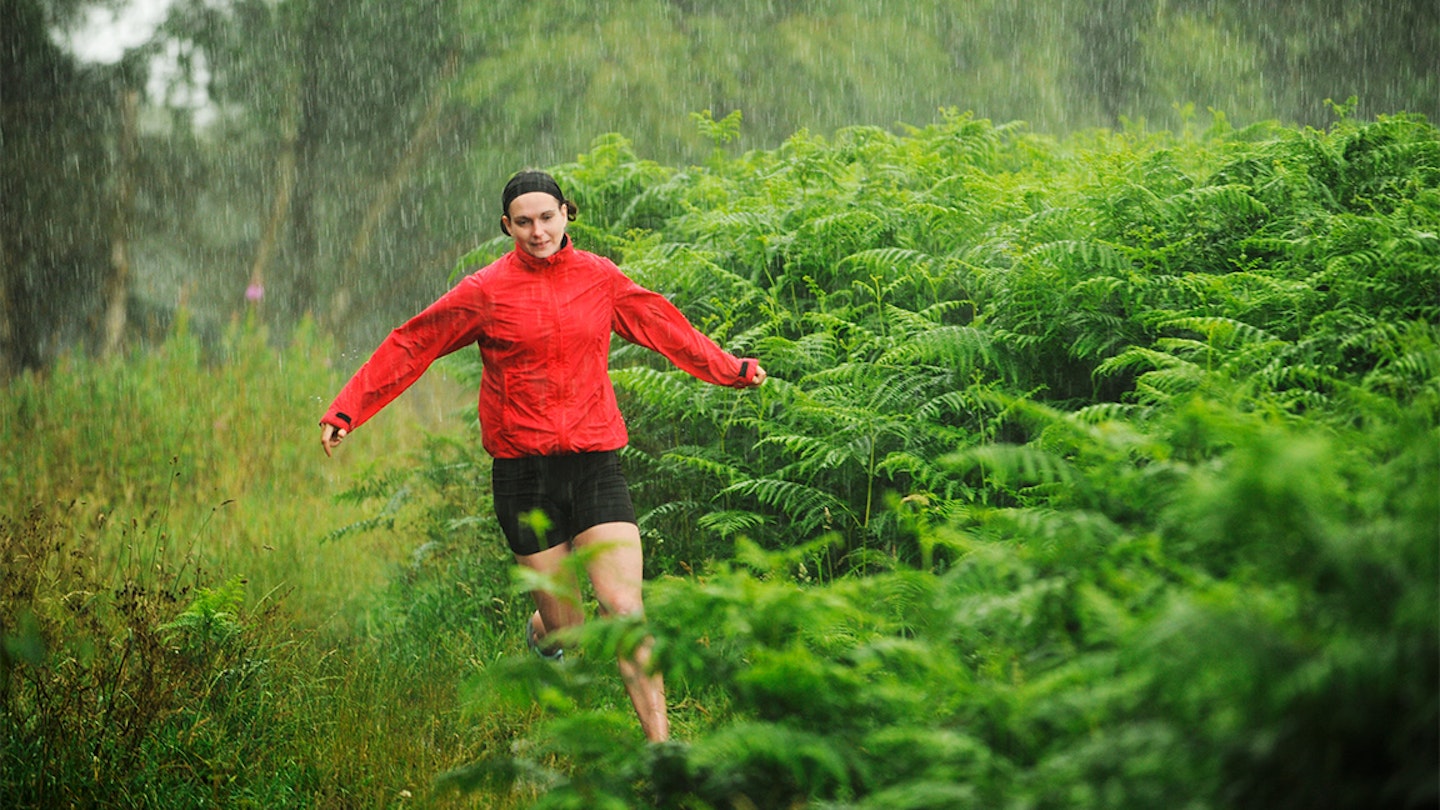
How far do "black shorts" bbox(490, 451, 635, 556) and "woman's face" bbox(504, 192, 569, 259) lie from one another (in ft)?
2.90

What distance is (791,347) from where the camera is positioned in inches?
212

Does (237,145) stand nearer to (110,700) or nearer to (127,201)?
(127,201)

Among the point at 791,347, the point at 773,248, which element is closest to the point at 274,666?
the point at 791,347

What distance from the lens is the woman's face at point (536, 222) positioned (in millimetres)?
4301

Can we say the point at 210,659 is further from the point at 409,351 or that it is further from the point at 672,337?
the point at 672,337

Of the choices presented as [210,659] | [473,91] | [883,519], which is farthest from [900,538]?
[473,91]

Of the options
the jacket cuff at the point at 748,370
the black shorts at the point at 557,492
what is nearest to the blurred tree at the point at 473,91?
the black shorts at the point at 557,492

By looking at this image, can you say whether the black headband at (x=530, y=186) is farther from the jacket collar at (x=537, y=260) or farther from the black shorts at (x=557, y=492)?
the black shorts at (x=557, y=492)

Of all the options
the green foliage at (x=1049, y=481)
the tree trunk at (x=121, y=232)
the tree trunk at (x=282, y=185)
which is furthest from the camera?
the tree trunk at (x=282, y=185)

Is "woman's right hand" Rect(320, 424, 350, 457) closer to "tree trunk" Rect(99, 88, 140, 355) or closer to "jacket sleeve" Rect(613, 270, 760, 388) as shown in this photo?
"jacket sleeve" Rect(613, 270, 760, 388)

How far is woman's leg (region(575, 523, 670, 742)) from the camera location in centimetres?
401

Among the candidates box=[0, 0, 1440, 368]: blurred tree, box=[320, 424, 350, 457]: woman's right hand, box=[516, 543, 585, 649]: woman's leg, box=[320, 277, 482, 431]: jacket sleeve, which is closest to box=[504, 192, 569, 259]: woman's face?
box=[320, 277, 482, 431]: jacket sleeve

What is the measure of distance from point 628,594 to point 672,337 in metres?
1.21

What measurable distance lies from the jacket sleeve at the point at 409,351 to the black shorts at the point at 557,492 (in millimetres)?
601
